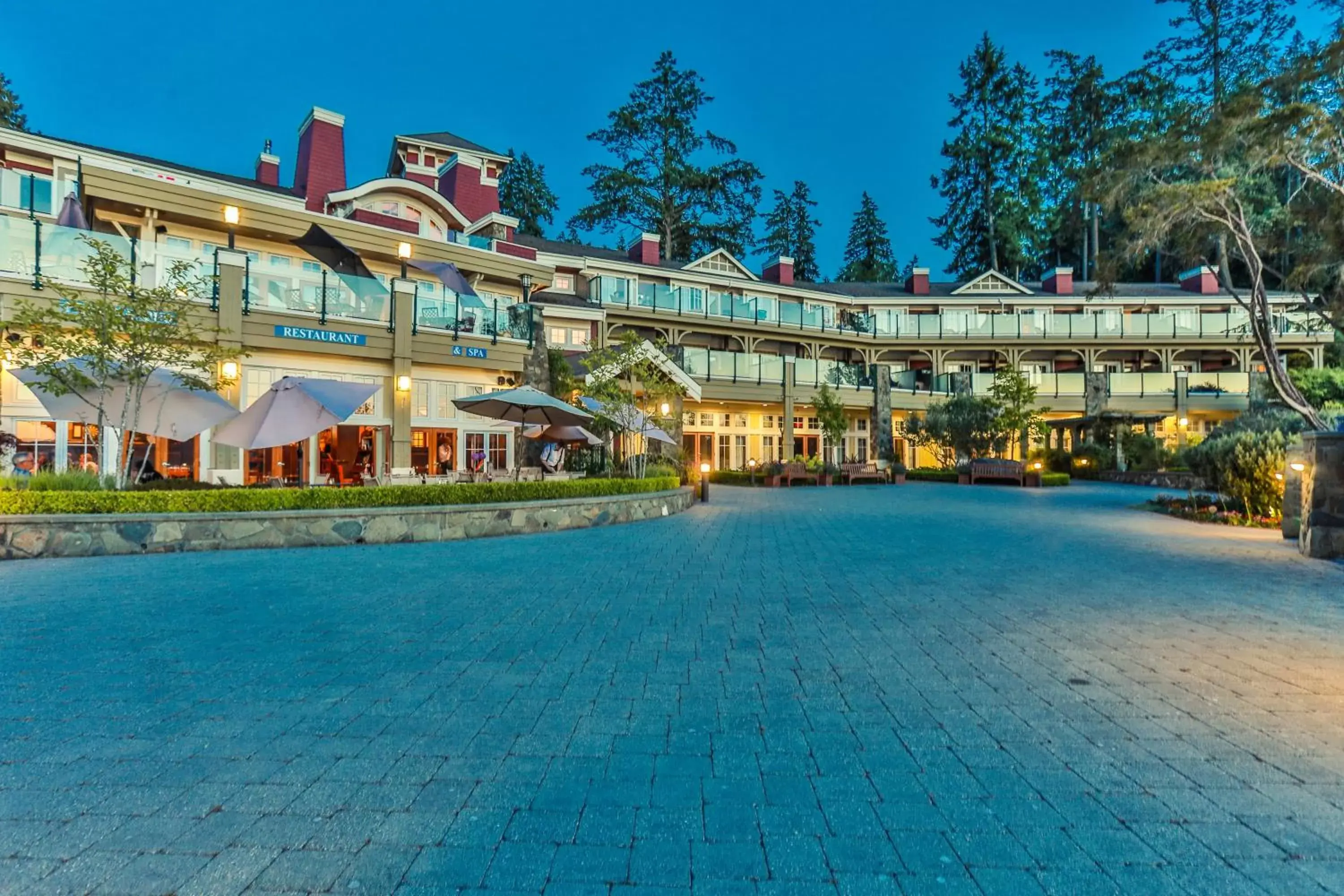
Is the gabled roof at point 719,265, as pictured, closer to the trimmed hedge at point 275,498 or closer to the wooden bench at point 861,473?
the wooden bench at point 861,473

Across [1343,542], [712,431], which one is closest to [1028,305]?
[712,431]

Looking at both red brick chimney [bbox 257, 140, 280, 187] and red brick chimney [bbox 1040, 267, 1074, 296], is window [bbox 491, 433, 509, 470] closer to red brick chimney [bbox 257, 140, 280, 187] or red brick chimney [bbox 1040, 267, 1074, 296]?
red brick chimney [bbox 257, 140, 280, 187]

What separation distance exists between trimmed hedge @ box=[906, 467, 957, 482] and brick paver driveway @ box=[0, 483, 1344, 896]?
63.1ft

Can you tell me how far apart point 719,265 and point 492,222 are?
1294 centimetres

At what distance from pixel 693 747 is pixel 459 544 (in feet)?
24.1

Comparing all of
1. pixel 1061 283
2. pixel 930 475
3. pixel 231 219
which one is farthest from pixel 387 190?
pixel 1061 283

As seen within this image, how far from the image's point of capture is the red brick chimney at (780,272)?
3444 centimetres

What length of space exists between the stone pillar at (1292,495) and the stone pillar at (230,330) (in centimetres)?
1855

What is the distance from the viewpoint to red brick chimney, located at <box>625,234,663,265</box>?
31391 mm

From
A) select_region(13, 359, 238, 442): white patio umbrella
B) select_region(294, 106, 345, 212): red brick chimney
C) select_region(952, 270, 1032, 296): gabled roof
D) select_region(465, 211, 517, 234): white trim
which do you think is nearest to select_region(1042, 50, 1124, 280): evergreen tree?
select_region(952, 270, 1032, 296): gabled roof

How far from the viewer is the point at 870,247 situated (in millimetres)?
56656

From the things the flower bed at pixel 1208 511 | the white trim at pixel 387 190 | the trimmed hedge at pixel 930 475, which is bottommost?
the flower bed at pixel 1208 511

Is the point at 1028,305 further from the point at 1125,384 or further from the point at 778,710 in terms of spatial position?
the point at 778,710

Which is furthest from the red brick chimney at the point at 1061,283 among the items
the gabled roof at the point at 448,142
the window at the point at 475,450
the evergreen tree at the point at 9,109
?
the evergreen tree at the point at 9,109
